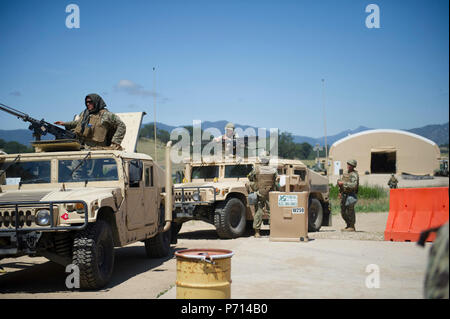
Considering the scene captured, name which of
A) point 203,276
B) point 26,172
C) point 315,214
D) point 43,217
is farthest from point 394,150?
point 203,276

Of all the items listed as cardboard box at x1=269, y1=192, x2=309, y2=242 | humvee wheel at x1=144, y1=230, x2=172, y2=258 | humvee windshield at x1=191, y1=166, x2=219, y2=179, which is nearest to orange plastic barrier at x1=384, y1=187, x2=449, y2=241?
cardboard box at x1=269, y1=192, x2=309, y2=242

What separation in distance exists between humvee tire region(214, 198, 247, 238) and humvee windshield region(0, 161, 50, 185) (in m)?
4.48

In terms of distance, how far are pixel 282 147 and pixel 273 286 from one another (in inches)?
3056

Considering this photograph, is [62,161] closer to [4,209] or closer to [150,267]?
[4,209]

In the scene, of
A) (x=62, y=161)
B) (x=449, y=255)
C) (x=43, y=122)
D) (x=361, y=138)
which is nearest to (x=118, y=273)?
(x=62, y=161)

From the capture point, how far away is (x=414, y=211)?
9602 mm

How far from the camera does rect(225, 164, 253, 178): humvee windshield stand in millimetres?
12453

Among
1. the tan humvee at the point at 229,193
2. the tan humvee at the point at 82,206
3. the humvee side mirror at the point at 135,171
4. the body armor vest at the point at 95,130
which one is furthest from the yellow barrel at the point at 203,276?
the tan humvee at the point at 229,193

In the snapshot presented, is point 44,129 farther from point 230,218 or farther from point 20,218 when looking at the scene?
point 230,218

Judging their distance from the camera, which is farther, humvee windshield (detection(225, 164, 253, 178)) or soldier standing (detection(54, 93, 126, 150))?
humvee windshield (detection(225, 164, 253, 178))

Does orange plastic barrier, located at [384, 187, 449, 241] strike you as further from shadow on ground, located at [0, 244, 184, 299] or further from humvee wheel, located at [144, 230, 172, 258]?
shadow on ground, located at [0, 244, 184, 299]

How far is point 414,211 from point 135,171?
5.19 metres

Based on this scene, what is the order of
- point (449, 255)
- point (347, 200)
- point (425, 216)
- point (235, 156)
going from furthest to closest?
point (235, 156) < point (347, 200) < point (425, 216) < point (449, 255)

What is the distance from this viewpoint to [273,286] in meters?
6.10
